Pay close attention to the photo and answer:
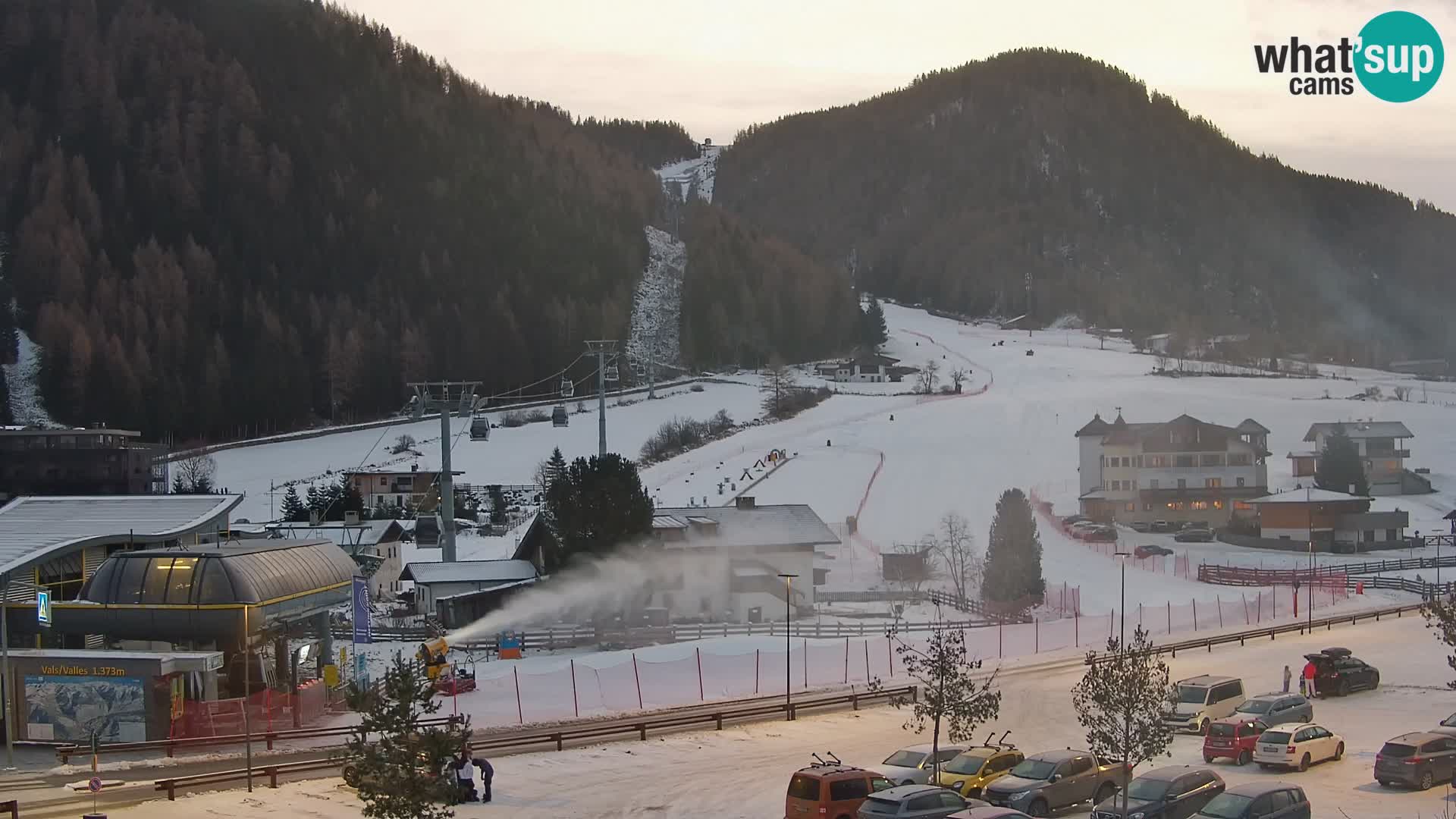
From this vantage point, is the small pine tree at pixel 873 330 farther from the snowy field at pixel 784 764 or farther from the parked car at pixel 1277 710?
the parked car at pixel 1277 710

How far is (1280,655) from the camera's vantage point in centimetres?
3853

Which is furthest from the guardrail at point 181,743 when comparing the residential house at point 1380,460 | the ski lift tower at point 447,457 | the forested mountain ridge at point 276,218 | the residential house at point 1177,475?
the forested mountain ridge at point 276,218

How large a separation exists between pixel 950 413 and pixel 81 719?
240 ft

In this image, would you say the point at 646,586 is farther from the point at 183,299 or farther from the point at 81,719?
the point at 183,299

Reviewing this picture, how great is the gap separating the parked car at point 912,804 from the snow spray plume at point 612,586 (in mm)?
23867

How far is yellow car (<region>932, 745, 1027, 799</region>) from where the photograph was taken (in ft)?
77.9

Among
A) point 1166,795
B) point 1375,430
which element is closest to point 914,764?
point 1166,795

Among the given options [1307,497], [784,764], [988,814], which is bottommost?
[784,764]

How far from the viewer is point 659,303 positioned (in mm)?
154875

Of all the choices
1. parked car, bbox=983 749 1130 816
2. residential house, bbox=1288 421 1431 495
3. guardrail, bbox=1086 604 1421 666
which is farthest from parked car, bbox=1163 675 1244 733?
residential house, bbox=1288 421 1431 495

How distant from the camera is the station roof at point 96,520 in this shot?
3616 cm

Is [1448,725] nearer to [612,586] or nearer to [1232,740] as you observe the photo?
[1232,740]

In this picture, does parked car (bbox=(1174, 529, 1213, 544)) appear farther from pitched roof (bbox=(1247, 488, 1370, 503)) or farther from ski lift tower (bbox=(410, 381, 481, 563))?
ski lift tower (bbox=(410, 381, 481, 563))

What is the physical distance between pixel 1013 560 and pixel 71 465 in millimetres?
37262
